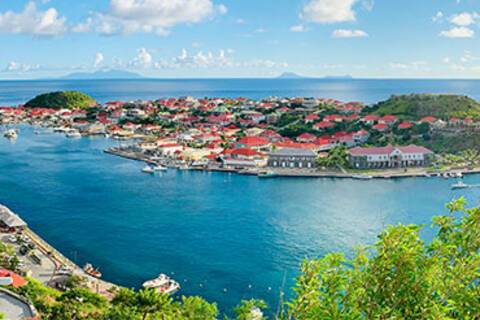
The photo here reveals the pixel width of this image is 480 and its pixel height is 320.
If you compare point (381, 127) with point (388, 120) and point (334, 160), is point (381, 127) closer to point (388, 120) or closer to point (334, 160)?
point (388, 120)

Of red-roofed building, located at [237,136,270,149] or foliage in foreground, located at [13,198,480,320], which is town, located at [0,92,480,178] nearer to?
red-roofed building, located at [237,136,270,149]

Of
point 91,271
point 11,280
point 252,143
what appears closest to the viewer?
point 11,280

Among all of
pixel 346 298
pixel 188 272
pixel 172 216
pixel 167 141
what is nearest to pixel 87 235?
pixel 172 216

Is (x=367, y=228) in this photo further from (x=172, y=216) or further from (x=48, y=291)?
(x=48, y=291)

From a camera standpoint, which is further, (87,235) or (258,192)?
(258,192)

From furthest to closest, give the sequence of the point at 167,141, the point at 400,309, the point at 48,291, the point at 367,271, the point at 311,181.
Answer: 1. the point at 167,141
2. the point at 311,181
3. the point at 48,291
4. the point at 367,271
5. the point at 400,309

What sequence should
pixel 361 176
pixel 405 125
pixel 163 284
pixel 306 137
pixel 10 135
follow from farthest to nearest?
pixel 10 135, pixel 306 137, pixel 405 125, pixel 361 176, pixel 163 284

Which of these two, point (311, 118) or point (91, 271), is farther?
point (311, 118)

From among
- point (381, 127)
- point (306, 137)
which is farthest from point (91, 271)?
point (381, 127)
